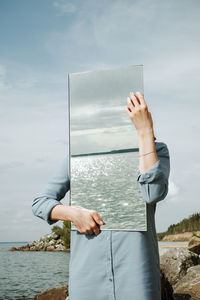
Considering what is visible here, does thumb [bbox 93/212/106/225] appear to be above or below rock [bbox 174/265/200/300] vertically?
above

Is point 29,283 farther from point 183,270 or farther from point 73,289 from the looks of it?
point 73,289

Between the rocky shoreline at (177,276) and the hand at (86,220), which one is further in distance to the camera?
the rocky shoreline at (177,276)

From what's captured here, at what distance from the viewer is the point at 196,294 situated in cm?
542

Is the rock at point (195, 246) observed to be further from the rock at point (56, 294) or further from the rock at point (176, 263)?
the rock at point (176, 263)

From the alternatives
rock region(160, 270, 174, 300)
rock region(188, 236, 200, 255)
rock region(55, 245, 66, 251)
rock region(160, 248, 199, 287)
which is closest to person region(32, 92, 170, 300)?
rock region(160, 270, 174, 300)

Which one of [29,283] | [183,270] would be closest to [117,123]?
[183,270]

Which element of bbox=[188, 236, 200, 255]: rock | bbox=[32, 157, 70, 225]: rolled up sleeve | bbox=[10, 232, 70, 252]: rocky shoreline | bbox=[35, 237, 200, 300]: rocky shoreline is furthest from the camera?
bbox=[10, 232, 70, 252]: rocky shoreline

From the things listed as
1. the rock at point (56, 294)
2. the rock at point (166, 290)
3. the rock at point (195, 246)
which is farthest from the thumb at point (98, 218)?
the rock at point (195, 246)

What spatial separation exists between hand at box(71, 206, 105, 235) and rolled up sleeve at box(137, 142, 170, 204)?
0.28 meters

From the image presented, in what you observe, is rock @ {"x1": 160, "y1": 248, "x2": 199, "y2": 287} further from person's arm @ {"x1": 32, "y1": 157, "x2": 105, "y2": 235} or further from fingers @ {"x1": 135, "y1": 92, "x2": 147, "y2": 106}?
fingers @ {"x1": 135, "y1": 92, "x2": 147, "y2": 106}

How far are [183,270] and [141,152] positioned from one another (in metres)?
6.19

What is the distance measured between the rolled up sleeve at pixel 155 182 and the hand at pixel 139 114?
0.62ft

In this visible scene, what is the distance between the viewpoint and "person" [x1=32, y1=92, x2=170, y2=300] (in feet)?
5.37

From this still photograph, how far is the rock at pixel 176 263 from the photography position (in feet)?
22.9
